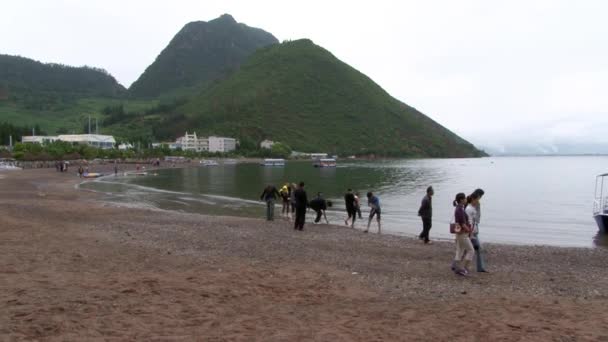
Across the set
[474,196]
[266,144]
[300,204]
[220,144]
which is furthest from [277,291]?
[220,144]

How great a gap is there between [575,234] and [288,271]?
809 inches

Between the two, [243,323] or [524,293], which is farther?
[524,293]

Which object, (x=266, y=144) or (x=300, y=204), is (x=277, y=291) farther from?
(x=266, y=144)

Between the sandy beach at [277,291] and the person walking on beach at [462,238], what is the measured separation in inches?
14.4

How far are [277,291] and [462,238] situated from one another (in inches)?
191

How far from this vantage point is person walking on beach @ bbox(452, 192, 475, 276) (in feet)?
35.8

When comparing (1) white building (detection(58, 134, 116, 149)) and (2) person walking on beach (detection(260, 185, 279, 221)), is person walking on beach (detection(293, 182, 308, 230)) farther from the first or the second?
(1) white building (detection(58, 134, 116, 149))

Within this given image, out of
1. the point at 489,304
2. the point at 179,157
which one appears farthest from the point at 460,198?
the point at 179,157

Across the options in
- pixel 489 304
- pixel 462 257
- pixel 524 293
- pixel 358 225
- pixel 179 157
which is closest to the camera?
pixel 489 304

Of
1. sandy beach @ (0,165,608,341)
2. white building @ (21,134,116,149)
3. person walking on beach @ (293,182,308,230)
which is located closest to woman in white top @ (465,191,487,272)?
sandy beach @ (0,165,608,341)

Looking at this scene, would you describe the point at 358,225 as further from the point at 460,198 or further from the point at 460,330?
the point at 460,330

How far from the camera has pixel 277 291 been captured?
9.16 meters

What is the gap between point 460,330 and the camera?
728 cm

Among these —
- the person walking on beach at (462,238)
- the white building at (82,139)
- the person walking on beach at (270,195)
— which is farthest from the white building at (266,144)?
the person walking on beach at (462,238)
